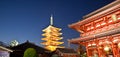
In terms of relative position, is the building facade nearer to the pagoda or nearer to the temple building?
the temple building

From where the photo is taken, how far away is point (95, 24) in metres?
21.4

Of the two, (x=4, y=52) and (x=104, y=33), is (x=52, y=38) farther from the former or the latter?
(x=104, y=33)

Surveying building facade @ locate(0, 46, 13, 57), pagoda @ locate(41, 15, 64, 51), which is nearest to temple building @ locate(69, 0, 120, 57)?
building facade @ locate(0, 46, 13, 57)

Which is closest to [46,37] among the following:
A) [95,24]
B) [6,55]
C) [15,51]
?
[15,51]

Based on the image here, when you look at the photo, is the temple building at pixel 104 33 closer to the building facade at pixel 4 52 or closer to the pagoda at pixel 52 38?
the building facade at pixel 4 52

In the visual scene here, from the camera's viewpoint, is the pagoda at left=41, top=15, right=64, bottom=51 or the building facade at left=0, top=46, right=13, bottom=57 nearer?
the building facade at left=0, top=46, right=13, bottom=57

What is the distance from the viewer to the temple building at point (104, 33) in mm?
17156

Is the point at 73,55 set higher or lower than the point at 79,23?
lower

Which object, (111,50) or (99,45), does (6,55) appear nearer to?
(99,45)

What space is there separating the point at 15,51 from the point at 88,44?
1492 cm

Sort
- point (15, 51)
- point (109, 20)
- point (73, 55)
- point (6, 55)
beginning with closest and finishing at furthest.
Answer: point (109, 20)
point (6, 55)
point (15, 51)
point (73, 55)

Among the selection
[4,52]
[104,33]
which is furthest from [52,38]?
[104,33]

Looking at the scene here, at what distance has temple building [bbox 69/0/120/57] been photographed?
17.2 meters

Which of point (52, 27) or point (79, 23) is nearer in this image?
point (79, 23)
